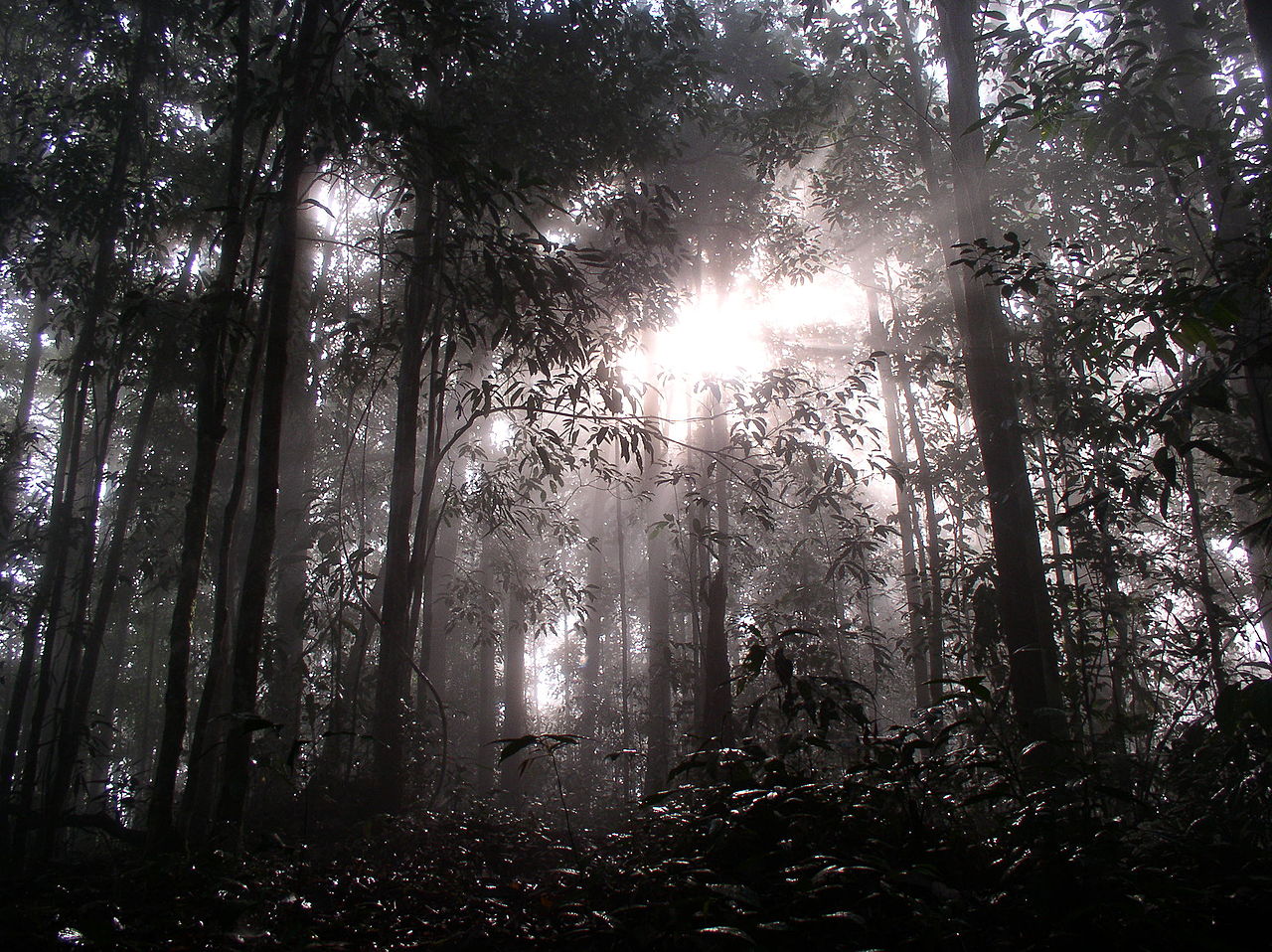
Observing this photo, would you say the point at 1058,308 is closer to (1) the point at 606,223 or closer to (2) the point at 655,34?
(1) the point at 606,223

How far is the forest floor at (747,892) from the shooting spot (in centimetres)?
192

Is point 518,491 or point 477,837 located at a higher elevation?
point 518,491

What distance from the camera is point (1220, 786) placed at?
3.65m

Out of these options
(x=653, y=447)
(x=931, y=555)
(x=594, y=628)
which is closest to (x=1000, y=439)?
(x=931, y=555)

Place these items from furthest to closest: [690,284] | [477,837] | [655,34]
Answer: [690,284], [655,34], [477,837]

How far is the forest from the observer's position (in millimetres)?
2527

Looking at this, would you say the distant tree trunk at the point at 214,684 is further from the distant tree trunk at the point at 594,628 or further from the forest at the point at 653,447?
the distant tree trunk at the point at 594,628

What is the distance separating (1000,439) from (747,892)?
497 cm

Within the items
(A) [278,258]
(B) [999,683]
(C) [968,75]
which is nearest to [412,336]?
(A) [278,258]

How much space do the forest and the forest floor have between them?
0.07 feet

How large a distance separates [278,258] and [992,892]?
4.25 metres

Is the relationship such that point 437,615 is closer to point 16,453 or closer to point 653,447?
point 16,453

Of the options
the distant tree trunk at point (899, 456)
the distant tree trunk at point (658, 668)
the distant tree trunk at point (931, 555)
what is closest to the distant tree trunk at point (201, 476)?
the distant tree trunk at point (658, 668)

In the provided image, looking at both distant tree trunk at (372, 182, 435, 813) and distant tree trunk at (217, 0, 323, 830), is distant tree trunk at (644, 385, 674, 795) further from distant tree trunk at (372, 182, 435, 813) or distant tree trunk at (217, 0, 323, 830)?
distant tree trunk at (217, 0, 323, 830)
